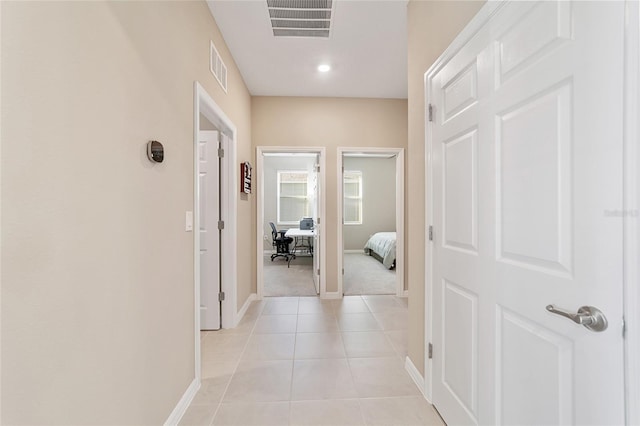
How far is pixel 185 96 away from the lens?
1762 millimetres

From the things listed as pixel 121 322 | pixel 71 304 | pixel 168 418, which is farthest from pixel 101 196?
pixel 168 418

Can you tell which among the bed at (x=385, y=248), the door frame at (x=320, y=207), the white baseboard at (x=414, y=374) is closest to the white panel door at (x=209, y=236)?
the door frame at (x=320, y=207)

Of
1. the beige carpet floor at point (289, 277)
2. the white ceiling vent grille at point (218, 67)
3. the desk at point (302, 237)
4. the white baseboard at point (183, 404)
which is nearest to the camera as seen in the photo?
the white baseboard at point (183, 404)

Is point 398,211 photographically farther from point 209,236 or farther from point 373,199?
point 373,199

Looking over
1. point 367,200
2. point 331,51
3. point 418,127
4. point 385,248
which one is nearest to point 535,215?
point 418,127

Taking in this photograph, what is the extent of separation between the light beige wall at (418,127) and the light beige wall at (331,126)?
1796 mm

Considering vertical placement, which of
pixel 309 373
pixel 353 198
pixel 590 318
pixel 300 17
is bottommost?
pixel 309 373

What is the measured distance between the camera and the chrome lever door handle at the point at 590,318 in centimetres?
74

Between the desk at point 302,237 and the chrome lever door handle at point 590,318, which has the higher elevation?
the chrome lever door handle at point 590,318

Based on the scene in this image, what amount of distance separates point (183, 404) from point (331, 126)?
337cm

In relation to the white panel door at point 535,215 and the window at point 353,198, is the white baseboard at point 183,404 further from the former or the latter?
the window at point 353,198

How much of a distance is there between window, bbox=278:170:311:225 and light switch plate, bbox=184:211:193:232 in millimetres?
6094

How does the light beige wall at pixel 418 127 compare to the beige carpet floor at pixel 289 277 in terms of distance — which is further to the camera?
the beige carpet floor at pixel 289 277

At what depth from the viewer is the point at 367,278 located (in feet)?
16.1
